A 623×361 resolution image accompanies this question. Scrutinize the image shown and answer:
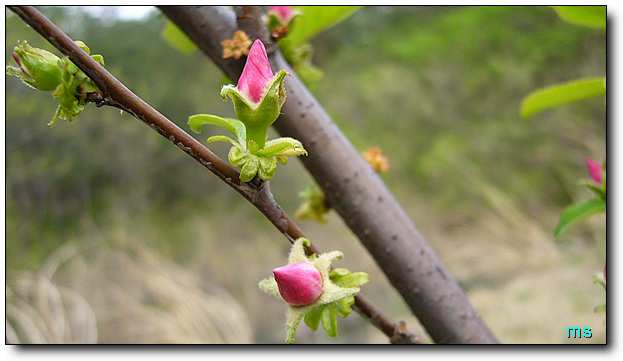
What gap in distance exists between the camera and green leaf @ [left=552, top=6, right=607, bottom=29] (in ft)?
0.95

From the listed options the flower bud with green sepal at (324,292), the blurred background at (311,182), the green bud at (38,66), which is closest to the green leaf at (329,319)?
the flower bud with green sepal at (324,292)

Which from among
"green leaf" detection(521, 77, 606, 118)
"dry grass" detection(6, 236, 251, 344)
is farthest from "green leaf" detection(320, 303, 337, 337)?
"dry grass" detection(6, 236, 251, 344)

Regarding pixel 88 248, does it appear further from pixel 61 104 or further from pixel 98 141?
pixel 61 104

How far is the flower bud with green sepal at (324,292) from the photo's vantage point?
0.53ft

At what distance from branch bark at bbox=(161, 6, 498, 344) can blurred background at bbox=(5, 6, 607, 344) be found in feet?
2.30

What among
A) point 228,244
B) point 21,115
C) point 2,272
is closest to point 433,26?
point 228,244

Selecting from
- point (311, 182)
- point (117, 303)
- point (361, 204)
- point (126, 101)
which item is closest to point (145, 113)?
point (126, 101)

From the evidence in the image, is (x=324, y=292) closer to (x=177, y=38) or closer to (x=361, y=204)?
(x=361, y=204)

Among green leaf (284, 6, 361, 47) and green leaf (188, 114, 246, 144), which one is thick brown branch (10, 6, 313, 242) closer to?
green leaf (188, 114, 246, 144)

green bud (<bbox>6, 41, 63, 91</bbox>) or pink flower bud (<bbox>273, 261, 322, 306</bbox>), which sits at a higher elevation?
green bud (<bbox>6, 41, 63, 91</bbox>)

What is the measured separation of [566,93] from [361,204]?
19 centimetres

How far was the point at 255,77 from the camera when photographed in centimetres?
14

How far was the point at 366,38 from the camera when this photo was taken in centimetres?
263

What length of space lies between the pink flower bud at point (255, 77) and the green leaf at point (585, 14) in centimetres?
25
